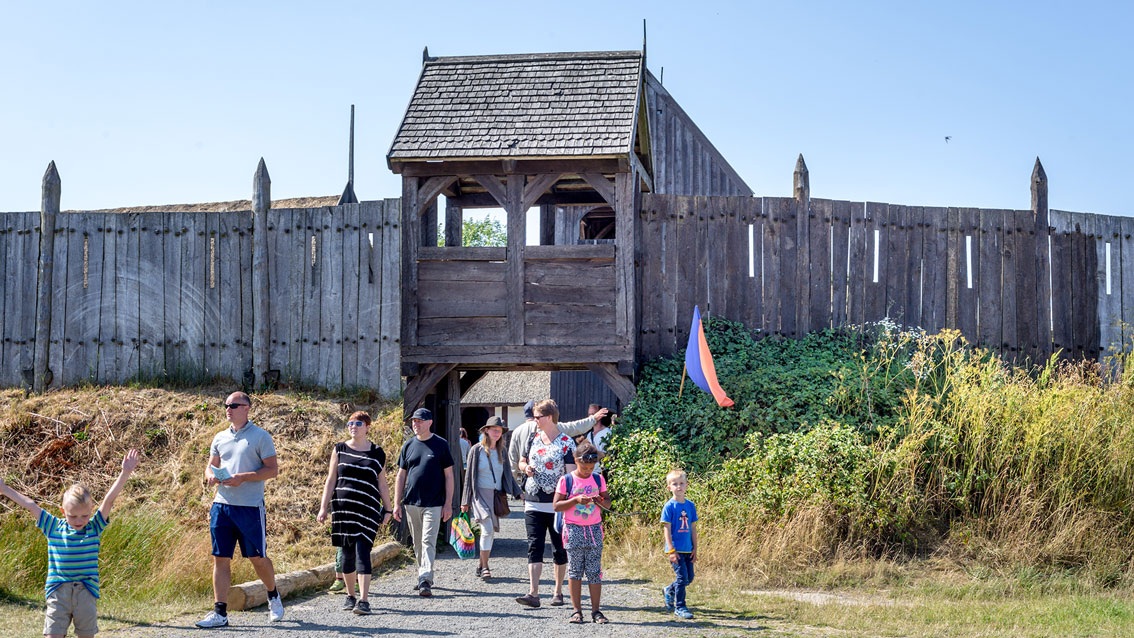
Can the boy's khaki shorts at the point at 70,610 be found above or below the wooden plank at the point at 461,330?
below

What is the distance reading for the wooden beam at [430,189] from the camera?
12.5 metres

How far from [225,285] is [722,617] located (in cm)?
865

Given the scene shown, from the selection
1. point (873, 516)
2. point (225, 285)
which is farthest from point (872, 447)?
point (225, 285)

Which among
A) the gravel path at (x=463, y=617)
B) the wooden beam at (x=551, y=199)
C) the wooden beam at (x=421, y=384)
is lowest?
the gravel path at (x=463, y=617)

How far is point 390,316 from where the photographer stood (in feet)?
43.1

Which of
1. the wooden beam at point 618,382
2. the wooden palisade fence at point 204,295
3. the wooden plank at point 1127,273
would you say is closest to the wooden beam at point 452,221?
the wooden palisade fence at point 204,295

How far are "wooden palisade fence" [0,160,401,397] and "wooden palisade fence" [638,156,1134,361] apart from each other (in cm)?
372

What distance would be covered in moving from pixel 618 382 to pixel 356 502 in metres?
4.74

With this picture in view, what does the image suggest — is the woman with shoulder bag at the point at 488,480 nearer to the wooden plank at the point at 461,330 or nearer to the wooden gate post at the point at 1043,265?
the wooden plank at the point at 461,330

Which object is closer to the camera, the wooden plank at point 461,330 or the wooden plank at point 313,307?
the wooden plank at point 461,330

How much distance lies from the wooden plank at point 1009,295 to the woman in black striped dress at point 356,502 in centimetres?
909

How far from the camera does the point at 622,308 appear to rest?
12219 mm

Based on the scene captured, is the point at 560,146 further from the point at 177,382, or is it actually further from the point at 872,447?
the point at 177,382

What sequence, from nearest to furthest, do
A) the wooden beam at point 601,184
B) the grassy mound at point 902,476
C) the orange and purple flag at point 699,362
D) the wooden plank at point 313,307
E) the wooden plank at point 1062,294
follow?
the grassy mound at point 902,476
the orange and purple flag at point 699,362
the wooden beam at point 601,184
the wooden plank at point 313,307
the wooden plank at point 1062,294
